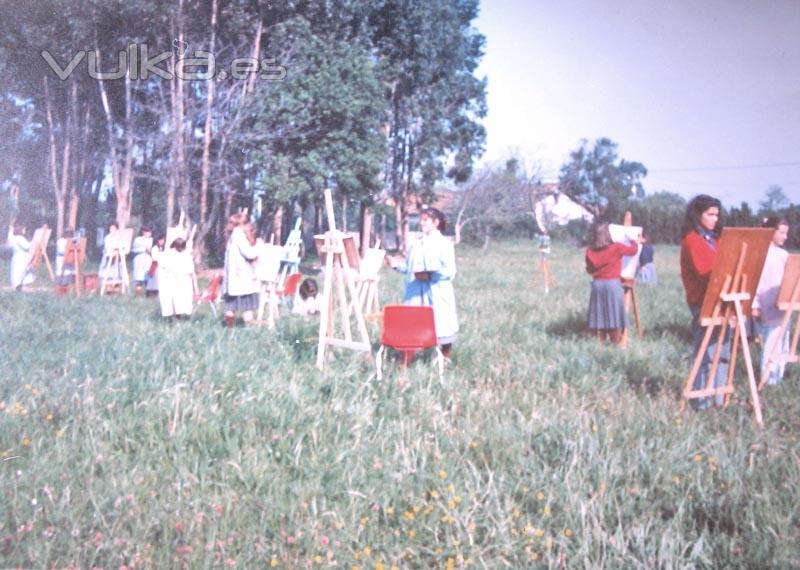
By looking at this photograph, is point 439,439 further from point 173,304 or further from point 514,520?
point 173,304

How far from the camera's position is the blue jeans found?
16.2 ft

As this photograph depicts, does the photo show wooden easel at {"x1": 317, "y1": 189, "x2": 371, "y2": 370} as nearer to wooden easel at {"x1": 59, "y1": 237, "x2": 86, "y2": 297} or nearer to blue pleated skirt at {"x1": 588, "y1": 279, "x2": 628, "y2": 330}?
blue pleated skirt at {"x1": 588, "y1": 279, "x2": 628, "y2": 330}

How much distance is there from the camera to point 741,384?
558 centimetres

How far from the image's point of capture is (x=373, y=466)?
354 cm

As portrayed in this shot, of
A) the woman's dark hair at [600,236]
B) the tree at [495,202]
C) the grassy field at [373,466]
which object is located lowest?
the grassy field at [373,466]

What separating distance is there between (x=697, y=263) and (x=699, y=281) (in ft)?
0.47

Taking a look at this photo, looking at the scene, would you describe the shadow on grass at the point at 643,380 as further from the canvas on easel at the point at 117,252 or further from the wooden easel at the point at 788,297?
the canvas on easel at the point at 117,252

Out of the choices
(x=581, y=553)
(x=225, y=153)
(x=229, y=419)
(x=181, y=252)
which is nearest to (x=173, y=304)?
(x=181, y=252)

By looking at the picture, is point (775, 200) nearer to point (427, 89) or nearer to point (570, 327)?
point (570, 327)

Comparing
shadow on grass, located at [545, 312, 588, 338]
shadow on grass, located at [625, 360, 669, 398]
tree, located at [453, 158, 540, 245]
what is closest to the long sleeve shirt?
shadow on grass, located at [625, 360, 669, 398]

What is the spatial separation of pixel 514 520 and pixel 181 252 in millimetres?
7405

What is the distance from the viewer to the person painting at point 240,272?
848cm

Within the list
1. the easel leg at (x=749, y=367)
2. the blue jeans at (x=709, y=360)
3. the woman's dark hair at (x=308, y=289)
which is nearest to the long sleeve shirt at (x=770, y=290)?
the blue jeans at (x=709, y=360)

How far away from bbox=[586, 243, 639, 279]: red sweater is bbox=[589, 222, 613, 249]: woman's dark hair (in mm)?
50
